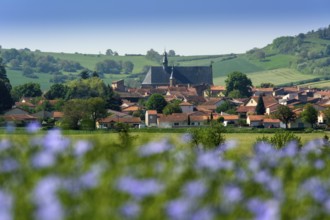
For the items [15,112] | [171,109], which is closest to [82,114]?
[15,112]

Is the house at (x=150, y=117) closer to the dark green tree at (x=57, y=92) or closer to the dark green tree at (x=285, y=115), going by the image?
the dark green tree at (x=285, y=115)

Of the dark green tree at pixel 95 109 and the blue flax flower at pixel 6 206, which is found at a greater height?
the blue flax flower at pixel 6 206

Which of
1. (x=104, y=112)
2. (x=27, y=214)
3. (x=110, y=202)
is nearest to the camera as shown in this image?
(x=27, y=214)

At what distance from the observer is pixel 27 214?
5.20 m

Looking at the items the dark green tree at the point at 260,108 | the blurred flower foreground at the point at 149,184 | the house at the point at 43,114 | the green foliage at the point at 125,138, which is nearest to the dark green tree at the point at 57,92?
the house at the point at 43,114

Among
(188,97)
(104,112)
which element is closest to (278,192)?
(104,112)

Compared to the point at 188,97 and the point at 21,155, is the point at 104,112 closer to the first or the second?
the point at 188,97

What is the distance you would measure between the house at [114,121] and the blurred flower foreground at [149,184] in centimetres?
8438

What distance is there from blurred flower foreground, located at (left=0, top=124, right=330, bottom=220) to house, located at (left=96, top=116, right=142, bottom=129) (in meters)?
84.4

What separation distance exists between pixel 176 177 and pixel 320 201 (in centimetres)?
128

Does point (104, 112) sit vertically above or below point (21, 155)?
below

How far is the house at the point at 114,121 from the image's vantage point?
97.5 meters

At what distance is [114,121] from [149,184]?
310 ft

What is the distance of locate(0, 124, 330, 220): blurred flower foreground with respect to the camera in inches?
208
